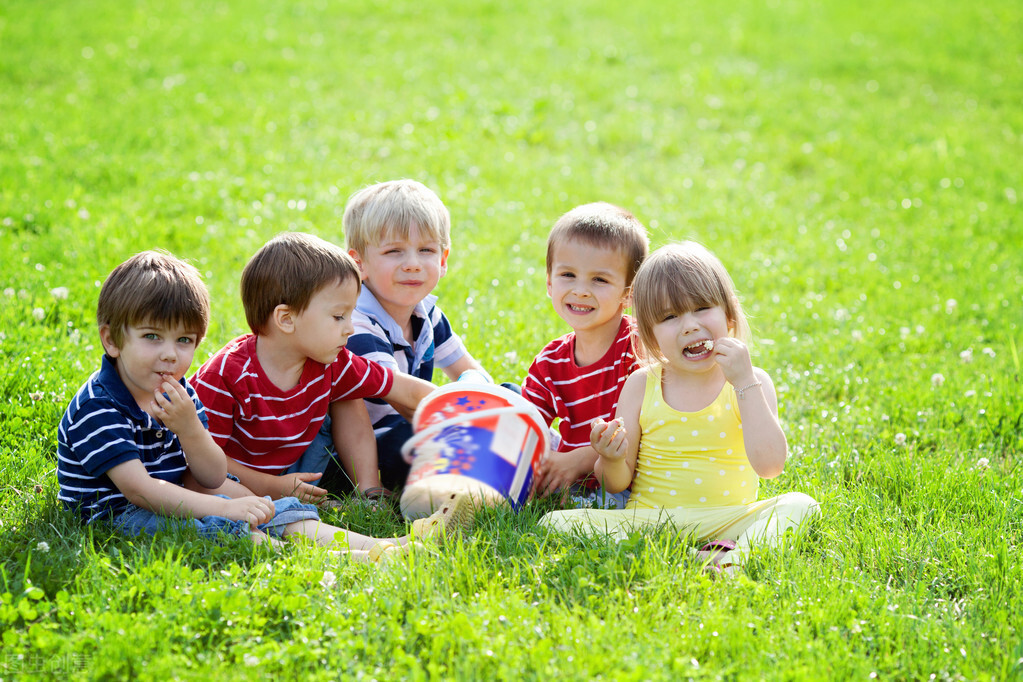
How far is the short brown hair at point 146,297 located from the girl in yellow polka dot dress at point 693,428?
1578 millimetres

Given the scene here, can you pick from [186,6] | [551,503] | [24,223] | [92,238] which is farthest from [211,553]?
[186,6]

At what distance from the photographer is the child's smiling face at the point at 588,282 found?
3.83 m

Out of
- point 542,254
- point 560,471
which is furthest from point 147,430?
Answer: point 542,254

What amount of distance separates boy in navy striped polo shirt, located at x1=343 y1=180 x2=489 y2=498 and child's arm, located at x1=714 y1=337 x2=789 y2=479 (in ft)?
4.86

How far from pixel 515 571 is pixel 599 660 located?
0.51 meters

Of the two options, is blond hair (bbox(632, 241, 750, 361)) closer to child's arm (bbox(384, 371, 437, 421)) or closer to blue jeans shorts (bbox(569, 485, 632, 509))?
blue jeans shorts (bbox(569, 485, 632, 509))

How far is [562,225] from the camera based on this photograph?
12.8 feet

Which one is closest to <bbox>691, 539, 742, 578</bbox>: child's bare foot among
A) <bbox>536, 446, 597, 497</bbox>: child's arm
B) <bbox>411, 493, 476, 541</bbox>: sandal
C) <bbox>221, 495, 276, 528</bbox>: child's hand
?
<bbox>536, 446, 597, 497</bbox>: child's arm

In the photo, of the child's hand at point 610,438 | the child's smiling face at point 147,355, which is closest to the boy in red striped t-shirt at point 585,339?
the child's hand at point 610,438

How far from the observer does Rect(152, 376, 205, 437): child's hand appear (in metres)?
3.17

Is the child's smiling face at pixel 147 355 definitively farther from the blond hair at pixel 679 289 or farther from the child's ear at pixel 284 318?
the blond hair at pixel 679 289

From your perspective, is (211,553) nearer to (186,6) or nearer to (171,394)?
(171,394)

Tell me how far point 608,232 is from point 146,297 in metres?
1.89

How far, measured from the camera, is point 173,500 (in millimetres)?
3223
